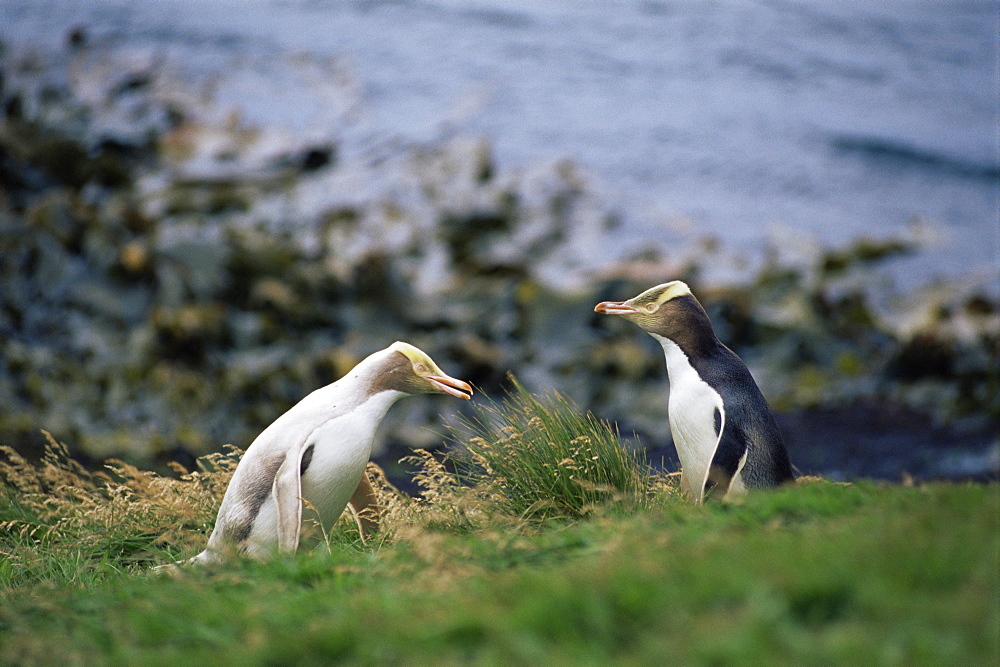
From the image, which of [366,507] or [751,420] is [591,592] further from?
[366,507]

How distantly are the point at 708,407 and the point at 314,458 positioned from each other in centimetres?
173

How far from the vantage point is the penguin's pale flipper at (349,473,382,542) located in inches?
168

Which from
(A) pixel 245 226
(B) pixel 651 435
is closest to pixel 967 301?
(B) pixel 651 435

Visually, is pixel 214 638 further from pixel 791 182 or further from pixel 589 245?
pixel 791 182

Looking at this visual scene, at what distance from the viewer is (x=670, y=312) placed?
3938mm

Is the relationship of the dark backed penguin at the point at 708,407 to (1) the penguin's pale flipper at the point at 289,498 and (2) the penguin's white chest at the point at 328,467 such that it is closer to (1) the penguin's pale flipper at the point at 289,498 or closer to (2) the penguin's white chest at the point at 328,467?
(2) the penguin's white chest at the point at 328,467

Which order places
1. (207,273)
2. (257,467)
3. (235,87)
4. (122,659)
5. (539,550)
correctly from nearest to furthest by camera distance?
(122,659), (539,550), (257,467), (207,273), (235,87)

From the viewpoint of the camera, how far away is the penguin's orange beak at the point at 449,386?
3.74m

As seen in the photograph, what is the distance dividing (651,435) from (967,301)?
3266 mm

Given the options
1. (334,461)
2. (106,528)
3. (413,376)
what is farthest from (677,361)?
(106,528)

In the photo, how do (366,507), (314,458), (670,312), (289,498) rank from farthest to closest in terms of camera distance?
(366,507)
(670,312)
(314,458)
(289,498)

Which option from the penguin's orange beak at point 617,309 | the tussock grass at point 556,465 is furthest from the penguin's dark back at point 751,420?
the tussock grass at point 556,465

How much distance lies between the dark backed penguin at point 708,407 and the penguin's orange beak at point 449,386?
771 mm

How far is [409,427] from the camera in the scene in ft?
25.7
